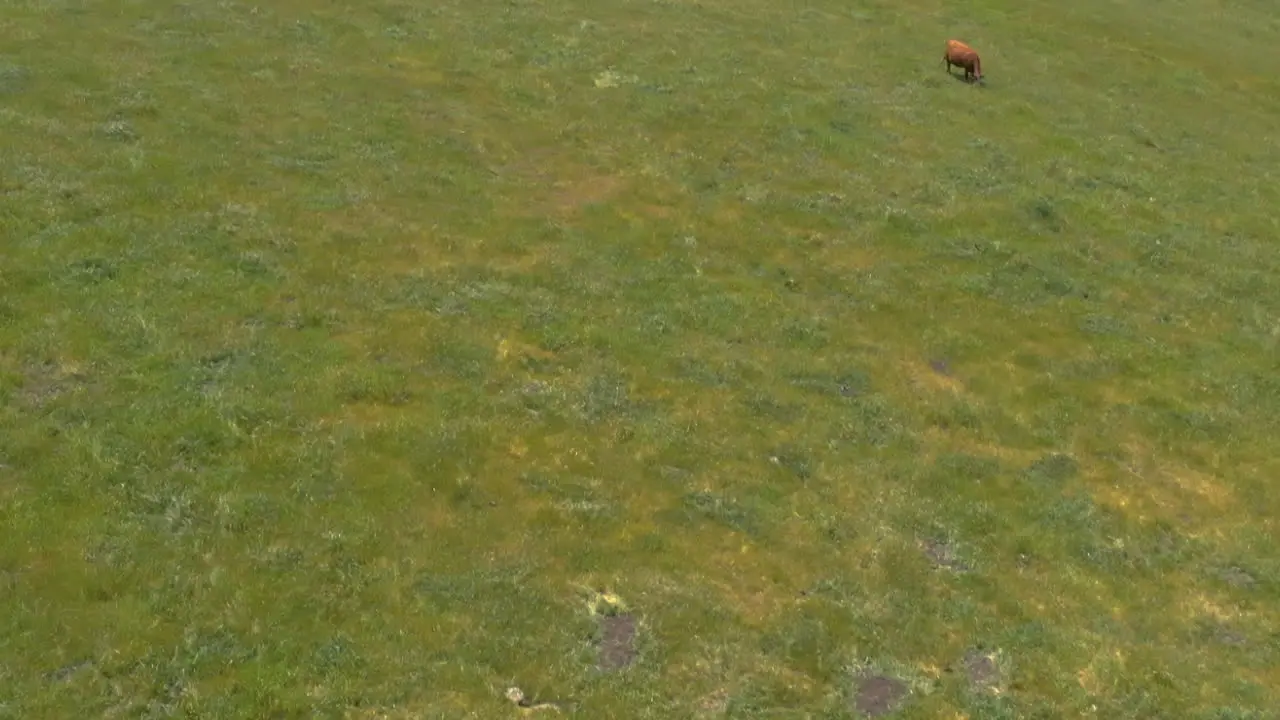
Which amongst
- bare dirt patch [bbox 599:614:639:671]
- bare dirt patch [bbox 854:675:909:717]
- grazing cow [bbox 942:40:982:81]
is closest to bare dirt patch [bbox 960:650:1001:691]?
bare dirt patch [bbox 854:675:909:717]

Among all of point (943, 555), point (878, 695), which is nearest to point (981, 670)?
point (878, 695)

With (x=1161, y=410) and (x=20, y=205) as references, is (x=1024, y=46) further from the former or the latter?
(x=20, y=205)

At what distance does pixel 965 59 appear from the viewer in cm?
4866

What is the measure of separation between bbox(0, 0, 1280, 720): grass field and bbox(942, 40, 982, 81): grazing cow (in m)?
2.61

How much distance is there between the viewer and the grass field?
18172 millimetres

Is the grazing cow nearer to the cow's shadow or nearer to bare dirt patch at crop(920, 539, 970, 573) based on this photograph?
the cow's shadow

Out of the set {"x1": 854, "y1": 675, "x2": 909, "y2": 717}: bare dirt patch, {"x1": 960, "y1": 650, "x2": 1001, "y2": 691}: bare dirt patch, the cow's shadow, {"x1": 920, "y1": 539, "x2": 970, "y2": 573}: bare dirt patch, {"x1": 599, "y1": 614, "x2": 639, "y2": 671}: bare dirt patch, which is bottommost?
{"x1": 960, "y1": 650, "x2": 1001, "y2": 691}: bare dirt patch

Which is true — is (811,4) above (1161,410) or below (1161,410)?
above

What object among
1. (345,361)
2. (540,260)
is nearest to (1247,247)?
(540,260)

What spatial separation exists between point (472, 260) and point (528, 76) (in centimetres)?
1606

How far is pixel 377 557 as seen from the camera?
19.3 meters

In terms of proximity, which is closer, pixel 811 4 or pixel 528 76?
pixel 528 76

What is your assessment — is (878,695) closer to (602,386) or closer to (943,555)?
(943,555)

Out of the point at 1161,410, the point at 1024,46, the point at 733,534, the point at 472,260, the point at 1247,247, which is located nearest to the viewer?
the point at 733,534
